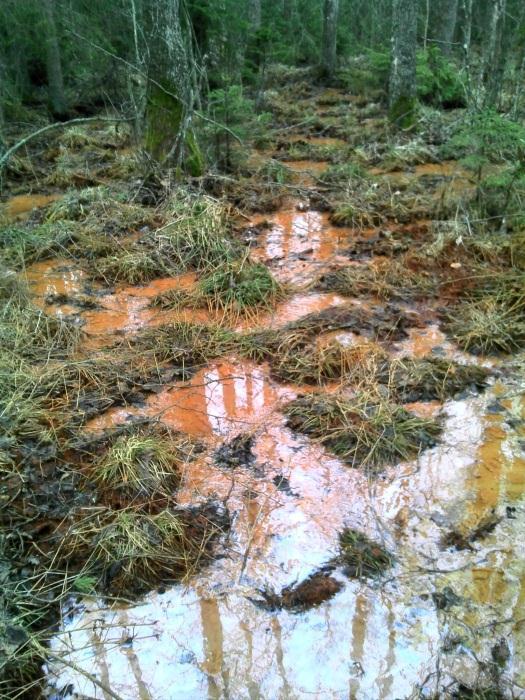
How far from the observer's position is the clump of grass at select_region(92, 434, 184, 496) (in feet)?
11.7

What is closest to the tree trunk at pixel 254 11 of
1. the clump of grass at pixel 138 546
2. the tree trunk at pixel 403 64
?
the tree trunk at pixel 403 64

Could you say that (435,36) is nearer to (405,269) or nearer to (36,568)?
(405,269)

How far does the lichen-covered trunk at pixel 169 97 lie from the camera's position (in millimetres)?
7668

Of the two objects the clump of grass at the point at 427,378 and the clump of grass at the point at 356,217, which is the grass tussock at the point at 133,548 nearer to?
the clump of grass at the point at 427,378

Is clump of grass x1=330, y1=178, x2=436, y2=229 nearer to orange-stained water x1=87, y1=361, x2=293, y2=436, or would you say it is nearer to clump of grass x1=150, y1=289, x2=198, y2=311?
clump of grass x1=150, y1=289, x2=198, y2=311

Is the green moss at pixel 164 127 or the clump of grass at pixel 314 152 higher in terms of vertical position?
the green moss at pixel 164 127

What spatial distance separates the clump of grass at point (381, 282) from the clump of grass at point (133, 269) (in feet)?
6.08

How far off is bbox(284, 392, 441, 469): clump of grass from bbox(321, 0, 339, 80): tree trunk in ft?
44.0

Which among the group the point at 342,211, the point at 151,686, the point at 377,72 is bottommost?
the point at 151,686

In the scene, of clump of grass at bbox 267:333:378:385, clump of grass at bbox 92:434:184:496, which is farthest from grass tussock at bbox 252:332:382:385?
clump of grass at bbox 92:434:184:496

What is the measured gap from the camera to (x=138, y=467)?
3654 mm

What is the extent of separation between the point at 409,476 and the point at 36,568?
226 centimetres

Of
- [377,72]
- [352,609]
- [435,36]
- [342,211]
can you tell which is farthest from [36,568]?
[435,36]

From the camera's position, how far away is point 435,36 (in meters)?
14.0
